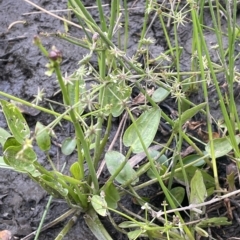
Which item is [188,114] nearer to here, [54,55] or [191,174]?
[191,174]

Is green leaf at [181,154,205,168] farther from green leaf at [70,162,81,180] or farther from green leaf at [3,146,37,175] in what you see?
green leaf at [3,146,37,175]

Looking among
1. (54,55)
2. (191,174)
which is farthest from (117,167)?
(54,55)

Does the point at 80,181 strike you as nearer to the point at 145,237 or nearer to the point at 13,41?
the point at 145,237

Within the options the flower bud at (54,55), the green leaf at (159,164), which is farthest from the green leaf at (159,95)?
the flower bud at (54,55)

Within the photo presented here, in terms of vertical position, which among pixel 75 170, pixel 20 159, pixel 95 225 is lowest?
pixel 95 225

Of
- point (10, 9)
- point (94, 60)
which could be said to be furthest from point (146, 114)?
point (10, 9)

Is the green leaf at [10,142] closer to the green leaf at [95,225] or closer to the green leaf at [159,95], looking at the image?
the green leaf at [95,225]

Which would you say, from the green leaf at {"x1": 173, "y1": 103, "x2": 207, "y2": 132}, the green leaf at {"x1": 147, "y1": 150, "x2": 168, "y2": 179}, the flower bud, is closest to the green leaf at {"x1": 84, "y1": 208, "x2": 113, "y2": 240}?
the green leaf at {"x1": 147, "y1": 150, "x2": 168, "y2": 179}
